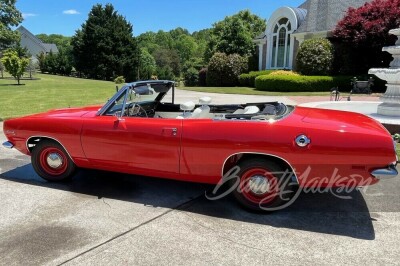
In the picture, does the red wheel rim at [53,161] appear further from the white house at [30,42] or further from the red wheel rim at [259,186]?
the white house at [30,42]

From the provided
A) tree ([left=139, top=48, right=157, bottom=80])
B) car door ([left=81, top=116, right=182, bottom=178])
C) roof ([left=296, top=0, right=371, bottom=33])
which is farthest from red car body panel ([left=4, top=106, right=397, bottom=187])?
tree ([left=139, top=48, right=157, bottom=80])

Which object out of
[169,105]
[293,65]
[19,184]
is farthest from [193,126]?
[293,65]

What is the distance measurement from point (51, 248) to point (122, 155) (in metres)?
1.35

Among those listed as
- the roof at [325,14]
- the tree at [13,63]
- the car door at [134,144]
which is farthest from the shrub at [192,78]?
the car door at [134,144]

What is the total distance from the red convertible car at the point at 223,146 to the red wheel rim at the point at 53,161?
0.01 metres

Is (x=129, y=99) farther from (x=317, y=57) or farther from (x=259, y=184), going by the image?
(x=317, y=57)

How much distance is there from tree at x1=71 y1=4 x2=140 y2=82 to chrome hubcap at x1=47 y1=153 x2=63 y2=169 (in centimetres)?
4282

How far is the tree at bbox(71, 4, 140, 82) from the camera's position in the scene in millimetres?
45562

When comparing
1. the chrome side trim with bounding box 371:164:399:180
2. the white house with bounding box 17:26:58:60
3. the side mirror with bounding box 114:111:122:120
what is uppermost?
the white house with bounding box 17:26:58:60

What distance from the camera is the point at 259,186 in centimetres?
366

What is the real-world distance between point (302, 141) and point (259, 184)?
2.10 feet

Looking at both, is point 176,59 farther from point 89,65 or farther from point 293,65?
point 293,65

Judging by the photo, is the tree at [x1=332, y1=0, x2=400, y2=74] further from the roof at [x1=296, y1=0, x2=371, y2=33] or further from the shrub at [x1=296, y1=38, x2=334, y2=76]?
the roof at [x1=296, y1=0, x2=371, y2=33]

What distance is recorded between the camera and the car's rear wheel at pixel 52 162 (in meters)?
4.57
